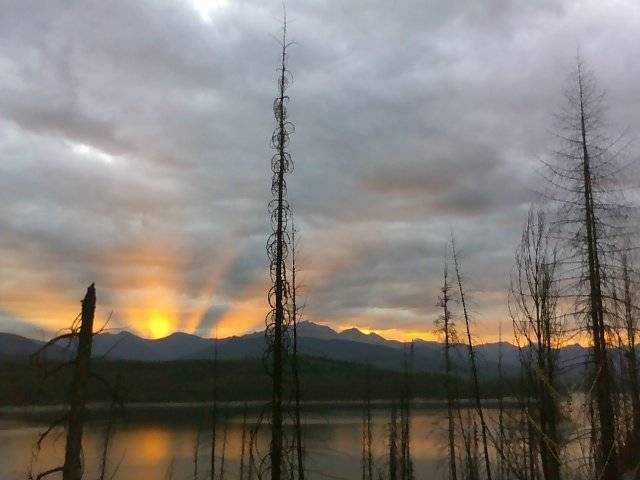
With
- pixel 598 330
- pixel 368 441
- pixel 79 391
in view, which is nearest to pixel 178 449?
pixel 368 441

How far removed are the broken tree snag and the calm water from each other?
25.2 meters

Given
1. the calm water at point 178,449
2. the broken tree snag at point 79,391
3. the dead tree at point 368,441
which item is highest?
the broken tree snag at point 79,391

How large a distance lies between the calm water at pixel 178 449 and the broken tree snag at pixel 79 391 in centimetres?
2518

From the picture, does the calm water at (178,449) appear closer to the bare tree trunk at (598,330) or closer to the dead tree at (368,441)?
the dead tree at (368,441)

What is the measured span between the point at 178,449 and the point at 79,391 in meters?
68.7

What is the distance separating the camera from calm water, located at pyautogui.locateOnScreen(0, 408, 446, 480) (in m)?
54.8

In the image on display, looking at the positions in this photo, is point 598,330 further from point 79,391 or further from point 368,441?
point 368,441

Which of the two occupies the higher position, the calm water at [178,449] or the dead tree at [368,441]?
the dead tree at [368,441]

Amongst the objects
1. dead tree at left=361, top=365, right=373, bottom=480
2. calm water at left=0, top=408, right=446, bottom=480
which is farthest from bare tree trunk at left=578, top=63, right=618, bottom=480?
dead tree at left=361, top=365, right=373, bottom=480

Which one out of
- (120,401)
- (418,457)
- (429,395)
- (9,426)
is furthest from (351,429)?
(120,401)

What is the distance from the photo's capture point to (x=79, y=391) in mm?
10898

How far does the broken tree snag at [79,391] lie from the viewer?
10570 millimetres

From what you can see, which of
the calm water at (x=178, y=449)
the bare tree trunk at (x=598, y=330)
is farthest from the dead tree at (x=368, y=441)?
the bare tree trunk at (x=598, y=330)

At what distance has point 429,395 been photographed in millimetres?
165375
